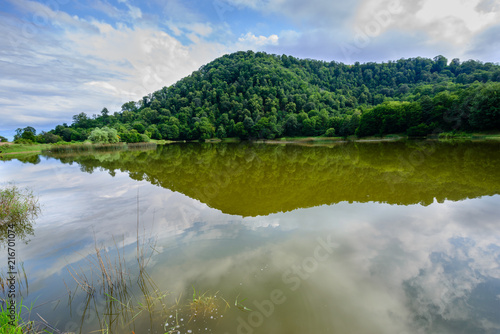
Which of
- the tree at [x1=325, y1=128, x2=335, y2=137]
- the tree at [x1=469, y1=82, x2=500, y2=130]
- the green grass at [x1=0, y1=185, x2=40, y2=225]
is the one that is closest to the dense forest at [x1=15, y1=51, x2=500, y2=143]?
the tree at [x1=325, y1=128, x2=335, y2=137]

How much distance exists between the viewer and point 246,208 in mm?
9086

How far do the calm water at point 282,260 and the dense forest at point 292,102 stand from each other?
186ft

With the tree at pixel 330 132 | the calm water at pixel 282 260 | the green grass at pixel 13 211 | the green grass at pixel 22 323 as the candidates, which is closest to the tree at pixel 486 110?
the tree at pixel 330 132

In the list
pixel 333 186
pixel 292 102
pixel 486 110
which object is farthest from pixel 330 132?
pixel 333 186

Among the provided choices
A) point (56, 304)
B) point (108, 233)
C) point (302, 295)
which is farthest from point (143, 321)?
point (108, 233)

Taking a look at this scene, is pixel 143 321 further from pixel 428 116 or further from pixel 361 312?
pixel 428 116

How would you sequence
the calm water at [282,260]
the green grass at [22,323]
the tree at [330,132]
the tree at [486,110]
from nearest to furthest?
the green grass at [22,323] → the calm water at [282,260] → the tree at [486,110] → the tree at [330,132]

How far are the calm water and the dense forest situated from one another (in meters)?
56.8

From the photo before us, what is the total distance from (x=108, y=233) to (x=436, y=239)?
389 inches

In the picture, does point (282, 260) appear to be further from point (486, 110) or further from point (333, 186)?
point (486, 110)

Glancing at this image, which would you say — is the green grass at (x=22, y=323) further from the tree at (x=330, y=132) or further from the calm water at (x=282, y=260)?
the tree at (x=330, y=132)

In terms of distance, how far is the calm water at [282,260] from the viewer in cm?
360

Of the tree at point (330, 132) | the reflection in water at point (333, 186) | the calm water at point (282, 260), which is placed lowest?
the calm water at point (282, 260)

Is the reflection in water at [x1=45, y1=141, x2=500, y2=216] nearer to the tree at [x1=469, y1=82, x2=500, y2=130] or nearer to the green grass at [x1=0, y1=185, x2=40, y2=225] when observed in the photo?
the green grass at [x1=0, y1=185, x2=40, y2=225]
